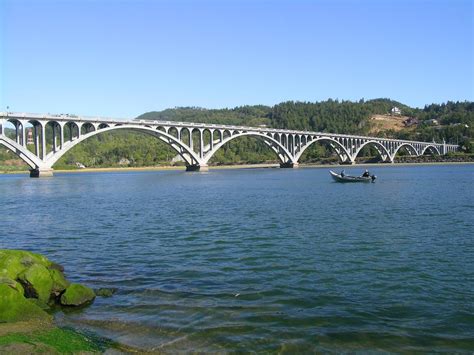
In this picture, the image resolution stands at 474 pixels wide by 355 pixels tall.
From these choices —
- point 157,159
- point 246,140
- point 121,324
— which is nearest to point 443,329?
point 121,324

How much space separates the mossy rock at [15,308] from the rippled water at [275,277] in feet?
2.59

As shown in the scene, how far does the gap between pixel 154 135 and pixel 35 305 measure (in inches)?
2957

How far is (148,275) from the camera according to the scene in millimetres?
12875

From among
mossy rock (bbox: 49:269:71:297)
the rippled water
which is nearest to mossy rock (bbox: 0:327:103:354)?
the rippled water

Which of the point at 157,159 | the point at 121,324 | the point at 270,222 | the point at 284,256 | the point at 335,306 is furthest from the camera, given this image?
the point at 157,159

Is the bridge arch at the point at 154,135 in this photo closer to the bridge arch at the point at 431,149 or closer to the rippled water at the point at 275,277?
the rippled water at the point at 275,277

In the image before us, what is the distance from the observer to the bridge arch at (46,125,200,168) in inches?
2677

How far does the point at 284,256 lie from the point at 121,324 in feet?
21.3

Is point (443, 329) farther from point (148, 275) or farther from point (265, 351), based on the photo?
point (148, 275)

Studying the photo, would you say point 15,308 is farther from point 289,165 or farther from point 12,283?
point 289,165

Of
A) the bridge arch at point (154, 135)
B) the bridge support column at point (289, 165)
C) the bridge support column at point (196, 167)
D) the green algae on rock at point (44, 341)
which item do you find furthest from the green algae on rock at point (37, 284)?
the bridge support column at point (289, 165)

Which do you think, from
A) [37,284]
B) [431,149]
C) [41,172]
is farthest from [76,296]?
[431,149]

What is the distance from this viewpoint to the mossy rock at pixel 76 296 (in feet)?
34.4

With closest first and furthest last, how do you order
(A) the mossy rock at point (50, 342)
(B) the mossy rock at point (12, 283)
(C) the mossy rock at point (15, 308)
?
(A) the mossy rock at point (50, 342)
(C) the mossy rock at point (15, 308)
(B) the mossy rock at point (12, 283)
